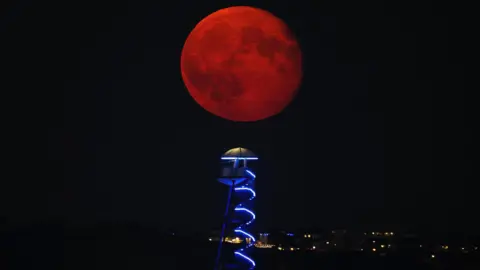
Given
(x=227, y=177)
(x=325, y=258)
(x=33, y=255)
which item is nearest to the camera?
(x=227, y=177)

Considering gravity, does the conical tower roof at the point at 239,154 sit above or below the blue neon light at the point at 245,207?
above

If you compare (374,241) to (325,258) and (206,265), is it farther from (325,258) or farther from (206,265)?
(206,265)

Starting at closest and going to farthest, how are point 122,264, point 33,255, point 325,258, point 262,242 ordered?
point 33,255
point 122,264
point 262,242
point 325,258

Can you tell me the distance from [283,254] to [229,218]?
159ft

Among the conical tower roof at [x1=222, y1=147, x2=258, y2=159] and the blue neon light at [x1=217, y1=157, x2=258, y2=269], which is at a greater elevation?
the conical tower roof at [x1=222, y1=147, x2=258, y2=159]

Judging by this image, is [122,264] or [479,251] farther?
[479,251]

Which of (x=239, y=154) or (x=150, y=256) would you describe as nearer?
(x=239, y=154)

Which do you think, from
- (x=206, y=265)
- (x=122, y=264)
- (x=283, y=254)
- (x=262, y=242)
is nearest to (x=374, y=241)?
(x=283, y=254)

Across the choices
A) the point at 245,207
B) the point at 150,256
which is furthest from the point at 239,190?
the point at 150,256

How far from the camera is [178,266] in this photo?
59.7 metres

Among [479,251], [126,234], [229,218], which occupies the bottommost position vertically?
[229,218]

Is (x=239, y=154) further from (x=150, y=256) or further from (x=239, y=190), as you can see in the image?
(x=150, y=256)

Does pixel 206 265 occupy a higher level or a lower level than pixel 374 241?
lower

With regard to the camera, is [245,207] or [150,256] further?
[150,256]
